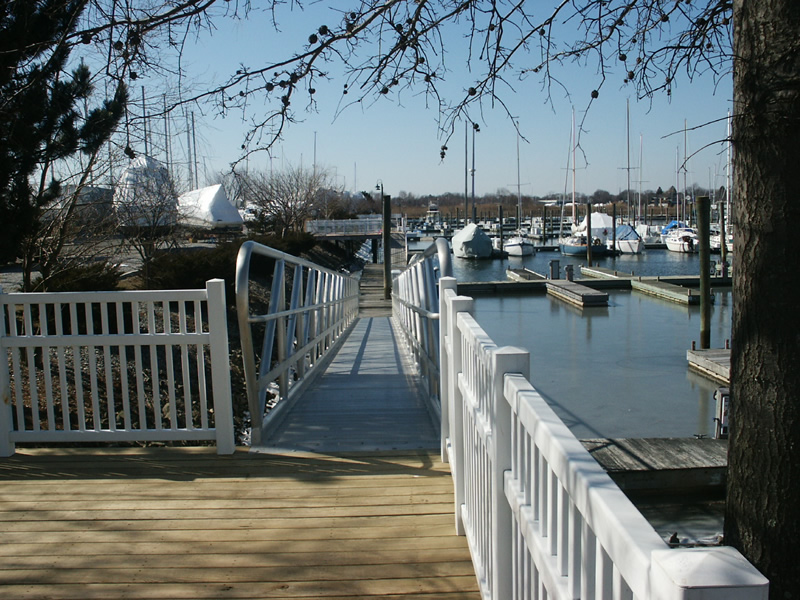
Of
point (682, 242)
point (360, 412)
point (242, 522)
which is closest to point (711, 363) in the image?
point (360, 412)

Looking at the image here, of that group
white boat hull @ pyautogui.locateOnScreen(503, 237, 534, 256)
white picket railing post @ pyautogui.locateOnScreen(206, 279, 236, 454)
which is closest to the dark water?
white picket railing post @ pyautogui.locateOnScreen(206, 279, 236, 454)

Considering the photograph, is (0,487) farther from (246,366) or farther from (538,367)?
(538,367)

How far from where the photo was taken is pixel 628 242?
57656 mm

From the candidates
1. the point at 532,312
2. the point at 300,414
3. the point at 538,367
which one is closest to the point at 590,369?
the point at 538,367

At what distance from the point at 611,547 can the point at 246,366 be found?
3672 mm

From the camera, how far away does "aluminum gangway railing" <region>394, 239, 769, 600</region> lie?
3.07ft

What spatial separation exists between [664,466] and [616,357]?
1212 cm

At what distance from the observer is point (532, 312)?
29797 millimetres

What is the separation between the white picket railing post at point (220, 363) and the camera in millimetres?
4199

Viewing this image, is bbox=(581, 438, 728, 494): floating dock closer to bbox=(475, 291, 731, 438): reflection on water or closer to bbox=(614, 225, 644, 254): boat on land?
bbox=(475, 291, 731, 438): reflection on water

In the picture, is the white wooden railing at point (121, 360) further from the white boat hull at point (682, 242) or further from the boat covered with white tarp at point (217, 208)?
the white boat hull at point (682, 242)

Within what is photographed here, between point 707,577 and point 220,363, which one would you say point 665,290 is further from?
point 707,577

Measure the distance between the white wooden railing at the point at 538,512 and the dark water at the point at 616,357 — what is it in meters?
10.4

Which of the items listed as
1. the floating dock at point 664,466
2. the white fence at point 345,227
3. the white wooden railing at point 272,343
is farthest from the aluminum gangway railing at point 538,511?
the white fence at point 345,227
